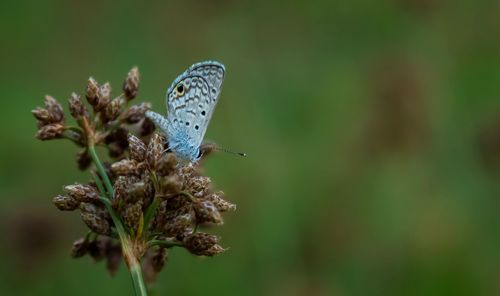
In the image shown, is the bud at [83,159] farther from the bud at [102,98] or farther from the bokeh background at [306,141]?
the bokeh background at [306,141]

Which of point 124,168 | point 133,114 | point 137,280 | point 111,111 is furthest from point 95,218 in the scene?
point 133,114

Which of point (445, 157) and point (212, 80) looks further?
point (445, 157)

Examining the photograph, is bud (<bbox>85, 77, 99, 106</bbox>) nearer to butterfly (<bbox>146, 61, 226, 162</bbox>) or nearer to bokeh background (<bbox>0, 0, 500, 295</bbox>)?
butterfly (<bbox>146, 61, 226, 162</bbox>)

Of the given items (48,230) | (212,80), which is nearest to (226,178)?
(48,230)

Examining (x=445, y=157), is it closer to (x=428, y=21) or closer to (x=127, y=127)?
(x=428, y=21)

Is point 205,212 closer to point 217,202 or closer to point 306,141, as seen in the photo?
point 217,202
